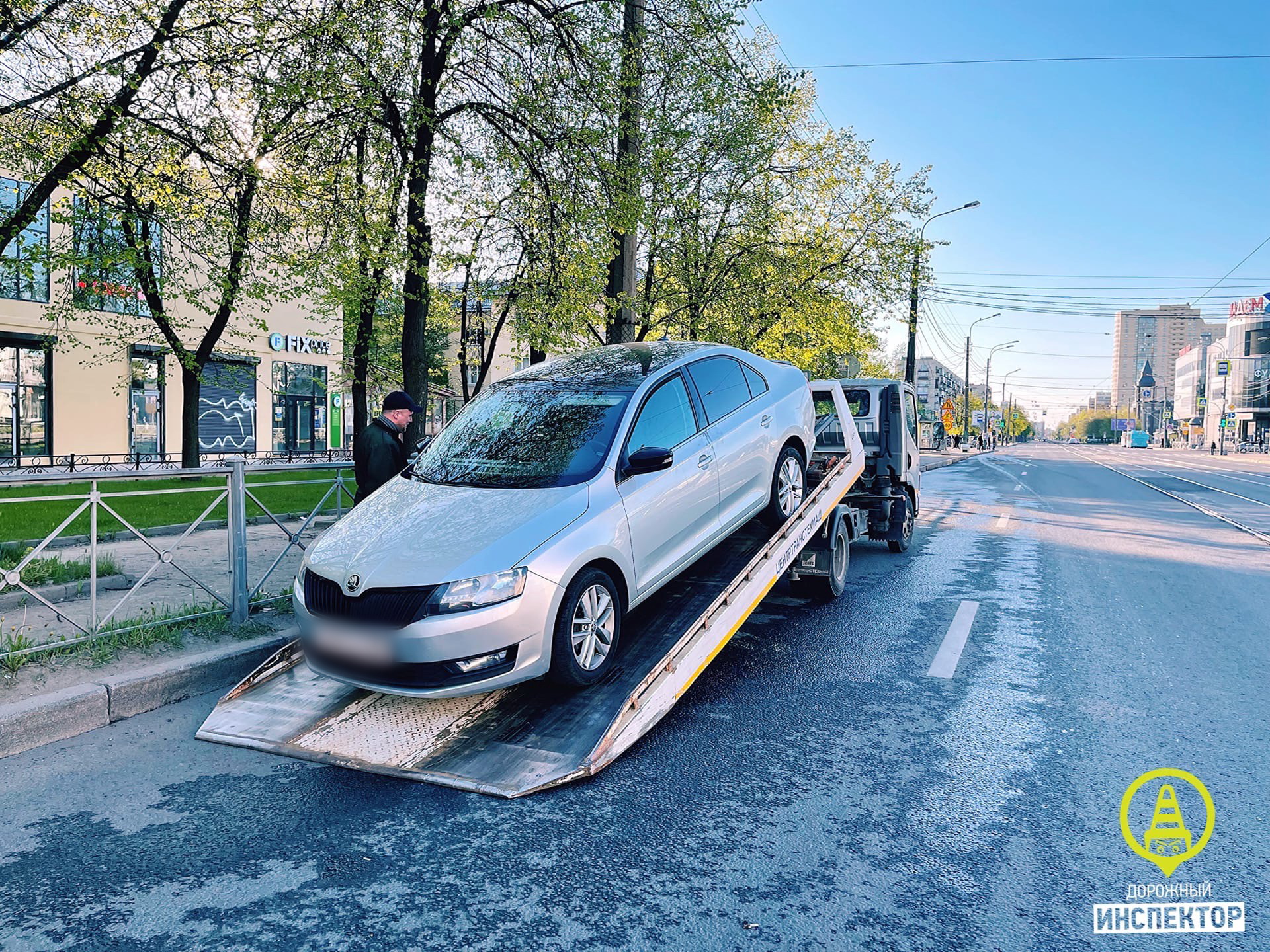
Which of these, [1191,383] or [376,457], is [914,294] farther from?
[1191,383]

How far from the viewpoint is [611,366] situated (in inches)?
239

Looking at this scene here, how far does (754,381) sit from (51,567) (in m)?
6.53

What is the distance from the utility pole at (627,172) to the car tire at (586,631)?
7.48 meters

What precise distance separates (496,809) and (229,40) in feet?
35.1

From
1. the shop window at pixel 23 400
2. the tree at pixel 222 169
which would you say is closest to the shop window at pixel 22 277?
the shop window at pixel 23 400

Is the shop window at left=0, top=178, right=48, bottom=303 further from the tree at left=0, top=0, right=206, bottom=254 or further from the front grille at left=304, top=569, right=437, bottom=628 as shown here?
the front grille at left=304, top=569, right=437, bottom=628

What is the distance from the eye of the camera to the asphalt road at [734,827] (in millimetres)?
2779

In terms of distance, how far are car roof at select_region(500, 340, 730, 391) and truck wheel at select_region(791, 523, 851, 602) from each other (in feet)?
7.77

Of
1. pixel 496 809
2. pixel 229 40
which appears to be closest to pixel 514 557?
pixel 496 809

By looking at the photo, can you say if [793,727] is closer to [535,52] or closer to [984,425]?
[535,52]

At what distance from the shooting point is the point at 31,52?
33.7 feet

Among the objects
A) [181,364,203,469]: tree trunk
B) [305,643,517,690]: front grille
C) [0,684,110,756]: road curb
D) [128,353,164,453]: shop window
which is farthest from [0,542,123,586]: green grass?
[128,353,164,453]: shop window

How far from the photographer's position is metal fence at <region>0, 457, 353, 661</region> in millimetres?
5109

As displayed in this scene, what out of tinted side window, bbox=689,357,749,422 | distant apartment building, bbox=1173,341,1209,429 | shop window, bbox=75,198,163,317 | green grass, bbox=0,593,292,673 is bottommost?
green grass, bbox=0,593,292,673
